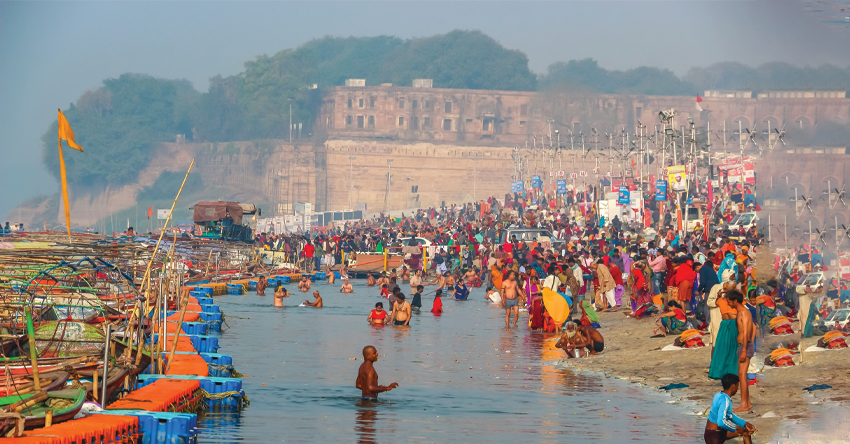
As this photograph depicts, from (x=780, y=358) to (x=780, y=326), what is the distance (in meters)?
1.72

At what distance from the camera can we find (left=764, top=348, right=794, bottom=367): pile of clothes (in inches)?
583

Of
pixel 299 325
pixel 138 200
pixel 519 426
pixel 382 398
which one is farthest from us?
pixel 138 200

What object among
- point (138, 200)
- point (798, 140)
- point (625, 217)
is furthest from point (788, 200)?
point (138, 200)

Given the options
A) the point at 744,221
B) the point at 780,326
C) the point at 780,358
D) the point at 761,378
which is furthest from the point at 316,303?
the point at 761,378

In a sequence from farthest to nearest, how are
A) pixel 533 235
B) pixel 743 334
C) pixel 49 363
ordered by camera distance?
pixel 533 235 < pixel 49 363 < pixel 743 334

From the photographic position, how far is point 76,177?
128625 mm

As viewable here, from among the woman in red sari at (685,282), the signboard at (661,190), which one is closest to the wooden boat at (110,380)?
the woman in red sari at (685,282)

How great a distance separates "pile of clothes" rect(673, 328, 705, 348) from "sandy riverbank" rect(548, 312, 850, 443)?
15 cm

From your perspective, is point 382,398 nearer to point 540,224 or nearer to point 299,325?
point 299,325

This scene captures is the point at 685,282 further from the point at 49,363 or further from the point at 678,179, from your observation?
the point at 678,179

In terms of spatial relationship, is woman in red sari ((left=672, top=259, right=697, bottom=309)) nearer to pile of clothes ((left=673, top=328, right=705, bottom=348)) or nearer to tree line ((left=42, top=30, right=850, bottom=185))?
pile of clothes ((left=673, top=328, right=705, bottom=348))

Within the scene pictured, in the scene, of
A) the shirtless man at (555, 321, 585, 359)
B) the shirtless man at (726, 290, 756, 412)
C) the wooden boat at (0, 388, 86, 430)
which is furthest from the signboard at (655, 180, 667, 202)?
the wooden boat at (0, 388, 86, 430)

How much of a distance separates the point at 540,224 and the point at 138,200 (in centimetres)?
9108

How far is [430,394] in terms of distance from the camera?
49.4 ft
